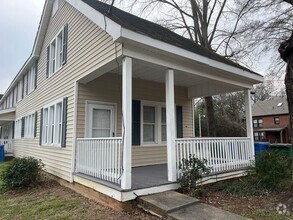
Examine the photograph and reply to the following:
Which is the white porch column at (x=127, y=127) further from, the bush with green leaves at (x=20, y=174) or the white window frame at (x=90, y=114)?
the bush with green leaves at (x=20, y=174)

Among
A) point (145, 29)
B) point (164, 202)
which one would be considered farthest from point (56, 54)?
point (164, 202)

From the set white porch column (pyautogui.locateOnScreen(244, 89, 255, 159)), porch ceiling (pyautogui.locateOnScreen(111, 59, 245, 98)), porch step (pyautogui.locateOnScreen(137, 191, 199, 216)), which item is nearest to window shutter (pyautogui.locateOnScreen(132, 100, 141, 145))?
porch ceiling (pyautogui.locateOnScreen(111, 59, 245, 98))

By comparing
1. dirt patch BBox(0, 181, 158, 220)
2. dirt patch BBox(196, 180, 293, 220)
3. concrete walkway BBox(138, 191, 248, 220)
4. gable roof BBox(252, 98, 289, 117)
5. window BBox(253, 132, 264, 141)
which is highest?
gable roof BBox(252, 98, 289, 117)

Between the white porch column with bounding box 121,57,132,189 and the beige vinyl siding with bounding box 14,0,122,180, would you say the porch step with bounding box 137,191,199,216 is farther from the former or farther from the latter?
the beige vinyl siding with bounding box 14,0,122,180

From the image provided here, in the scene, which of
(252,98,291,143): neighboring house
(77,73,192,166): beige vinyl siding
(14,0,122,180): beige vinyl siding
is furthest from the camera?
(252,98,291,143): neighboring house

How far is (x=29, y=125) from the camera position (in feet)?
41.0

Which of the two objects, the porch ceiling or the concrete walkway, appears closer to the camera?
the concrete walkway

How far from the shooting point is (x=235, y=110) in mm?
29219

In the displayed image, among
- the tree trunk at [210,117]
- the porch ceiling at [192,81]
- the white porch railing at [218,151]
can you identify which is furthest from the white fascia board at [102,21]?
the tree trunk at [210,117]

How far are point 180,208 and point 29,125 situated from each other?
35.3 feet

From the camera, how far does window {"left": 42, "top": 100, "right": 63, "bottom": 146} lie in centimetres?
827

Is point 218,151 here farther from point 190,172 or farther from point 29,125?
point 29,125

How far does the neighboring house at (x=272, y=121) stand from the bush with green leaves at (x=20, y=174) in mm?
33658

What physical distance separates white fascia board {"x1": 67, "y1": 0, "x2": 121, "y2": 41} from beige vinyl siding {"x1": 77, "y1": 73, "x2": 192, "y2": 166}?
7.01ft
